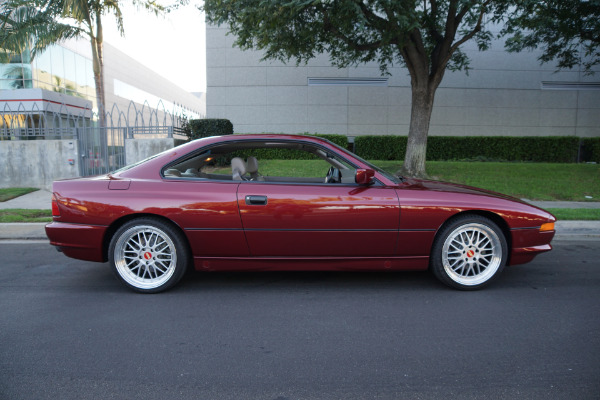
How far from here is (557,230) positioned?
22.6 feet

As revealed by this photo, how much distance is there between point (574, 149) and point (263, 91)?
13.0m

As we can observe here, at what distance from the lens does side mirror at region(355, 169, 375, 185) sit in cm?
394

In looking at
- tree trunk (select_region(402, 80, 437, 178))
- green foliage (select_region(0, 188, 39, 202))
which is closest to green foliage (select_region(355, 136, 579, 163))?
tree trunk (select_region(402, 80, 437, 178))

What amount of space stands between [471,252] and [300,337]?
1942 mm

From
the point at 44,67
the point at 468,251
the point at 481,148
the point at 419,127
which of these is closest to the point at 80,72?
the point at 44,67

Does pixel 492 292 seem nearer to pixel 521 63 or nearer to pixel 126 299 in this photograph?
pixel 126 299

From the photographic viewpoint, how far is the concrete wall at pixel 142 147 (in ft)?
35.5

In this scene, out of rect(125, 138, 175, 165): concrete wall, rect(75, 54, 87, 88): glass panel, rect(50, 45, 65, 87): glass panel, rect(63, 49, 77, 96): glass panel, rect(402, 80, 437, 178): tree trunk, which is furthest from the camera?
rect(75, 54, 87, 88): glass panel

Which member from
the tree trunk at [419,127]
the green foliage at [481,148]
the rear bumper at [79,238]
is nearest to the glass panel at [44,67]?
the green foliage at [481,148]

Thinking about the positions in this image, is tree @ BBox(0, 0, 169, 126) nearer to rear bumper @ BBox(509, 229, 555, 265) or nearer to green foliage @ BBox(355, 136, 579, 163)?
green foliage @ BBox(355, 136, 579, 163)

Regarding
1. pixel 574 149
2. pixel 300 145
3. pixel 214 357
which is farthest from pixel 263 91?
pixel 214 357

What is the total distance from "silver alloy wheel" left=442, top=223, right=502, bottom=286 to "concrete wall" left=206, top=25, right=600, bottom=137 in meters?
14.4

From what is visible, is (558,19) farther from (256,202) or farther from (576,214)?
(256,202)

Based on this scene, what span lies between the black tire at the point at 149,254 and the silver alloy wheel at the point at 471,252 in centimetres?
249
